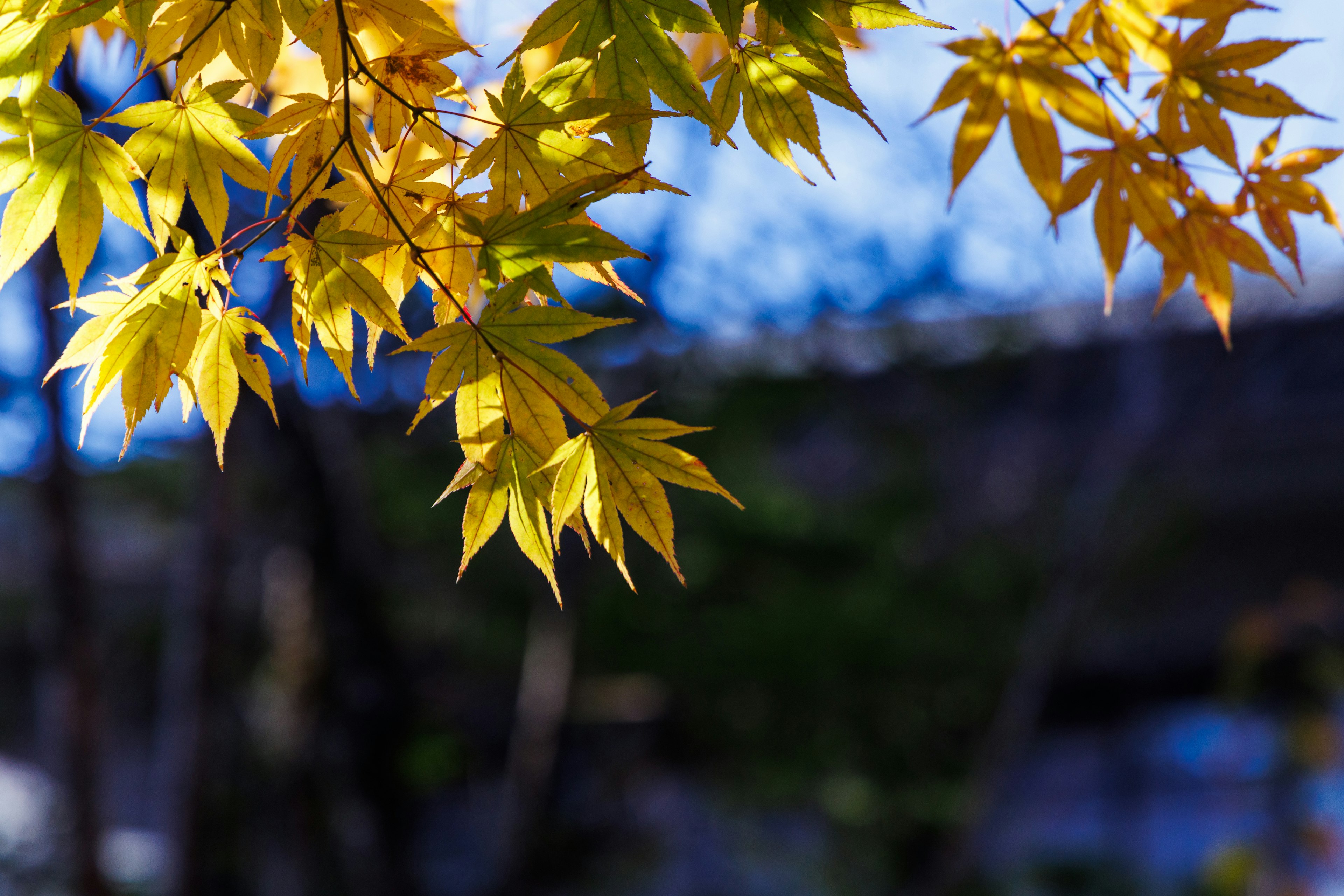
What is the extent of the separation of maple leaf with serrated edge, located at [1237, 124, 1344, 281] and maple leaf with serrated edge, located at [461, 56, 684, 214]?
57 centimetres

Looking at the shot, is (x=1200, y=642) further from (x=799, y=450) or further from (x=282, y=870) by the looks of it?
(x=282, y=870)

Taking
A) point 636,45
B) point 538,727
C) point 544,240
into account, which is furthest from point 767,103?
point 538,727

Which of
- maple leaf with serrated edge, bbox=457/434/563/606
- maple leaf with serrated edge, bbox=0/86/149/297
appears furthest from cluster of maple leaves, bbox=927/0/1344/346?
maple leaf with serrated edge, bbox=0/86/149/297

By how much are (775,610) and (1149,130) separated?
2.69 meters

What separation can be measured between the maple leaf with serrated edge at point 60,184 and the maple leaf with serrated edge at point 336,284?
10cm

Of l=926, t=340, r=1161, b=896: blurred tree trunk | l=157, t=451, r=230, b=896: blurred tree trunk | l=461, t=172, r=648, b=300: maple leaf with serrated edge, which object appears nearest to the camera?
l=461, t=172, r=648, b=300: maple leaf with serrated edge

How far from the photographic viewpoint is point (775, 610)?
3314 mm

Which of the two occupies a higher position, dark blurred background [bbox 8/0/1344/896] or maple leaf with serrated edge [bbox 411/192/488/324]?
maple leaf with serrated edge [bbox 411/192/488/324]

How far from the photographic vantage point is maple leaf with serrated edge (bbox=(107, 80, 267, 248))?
608mm

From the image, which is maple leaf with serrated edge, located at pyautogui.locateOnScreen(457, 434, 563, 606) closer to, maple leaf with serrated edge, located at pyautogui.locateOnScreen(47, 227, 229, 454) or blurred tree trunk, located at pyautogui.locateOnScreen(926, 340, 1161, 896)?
maple leaf with serrated edge, located at pyautogui.locateOnScreen(47, 227, 229, 454)

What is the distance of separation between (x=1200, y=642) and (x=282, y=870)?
4.32 meters

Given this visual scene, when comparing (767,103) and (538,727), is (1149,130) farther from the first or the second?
(538,727)

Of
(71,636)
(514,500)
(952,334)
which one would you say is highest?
(952,334)

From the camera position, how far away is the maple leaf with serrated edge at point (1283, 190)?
2.55 feet
